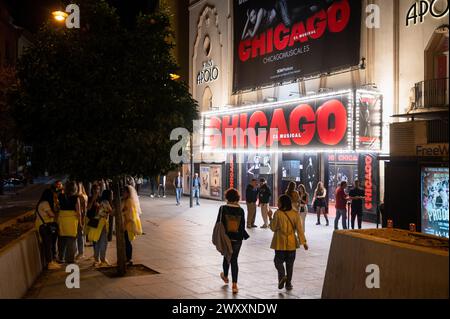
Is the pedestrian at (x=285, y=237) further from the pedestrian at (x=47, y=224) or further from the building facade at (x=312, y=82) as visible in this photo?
the building facade at (x=312, y=82)

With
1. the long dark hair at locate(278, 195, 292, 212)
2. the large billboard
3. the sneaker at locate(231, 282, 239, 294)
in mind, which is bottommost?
→ the sneaker at locate(231, 282, 239, 294)

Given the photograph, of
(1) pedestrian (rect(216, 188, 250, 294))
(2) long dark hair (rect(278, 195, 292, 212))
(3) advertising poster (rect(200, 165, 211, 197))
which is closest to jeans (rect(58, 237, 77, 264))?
(1) pedestrian (rect(216, 188, 250, 294))

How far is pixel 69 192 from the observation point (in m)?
10.3

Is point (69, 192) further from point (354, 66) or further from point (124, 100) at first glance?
point (354, 66)

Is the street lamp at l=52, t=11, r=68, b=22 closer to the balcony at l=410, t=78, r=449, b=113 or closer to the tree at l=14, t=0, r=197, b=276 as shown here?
the tree at l=14, t=0, r=197, b=276

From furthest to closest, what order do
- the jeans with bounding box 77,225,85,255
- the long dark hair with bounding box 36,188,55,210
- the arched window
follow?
1. the arched window
2. the jeans with bounding box 77,225,85,255
3. the long dark hair with bounding box 36,188,55,210

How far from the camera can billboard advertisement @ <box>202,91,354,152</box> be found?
1808cm

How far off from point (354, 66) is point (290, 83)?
4.11 m

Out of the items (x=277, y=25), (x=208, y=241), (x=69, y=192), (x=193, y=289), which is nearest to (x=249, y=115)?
(x=277, y=25)

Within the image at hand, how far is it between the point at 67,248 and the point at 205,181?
19103mm

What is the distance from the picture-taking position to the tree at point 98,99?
8992 millimetres

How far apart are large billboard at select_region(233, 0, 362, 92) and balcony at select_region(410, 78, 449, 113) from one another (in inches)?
186

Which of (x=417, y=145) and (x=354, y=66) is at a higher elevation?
(x=354, y=66)

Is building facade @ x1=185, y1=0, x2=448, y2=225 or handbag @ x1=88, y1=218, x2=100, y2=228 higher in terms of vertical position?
building facade @ x1=185, y1=0, x2=448, y2=225
